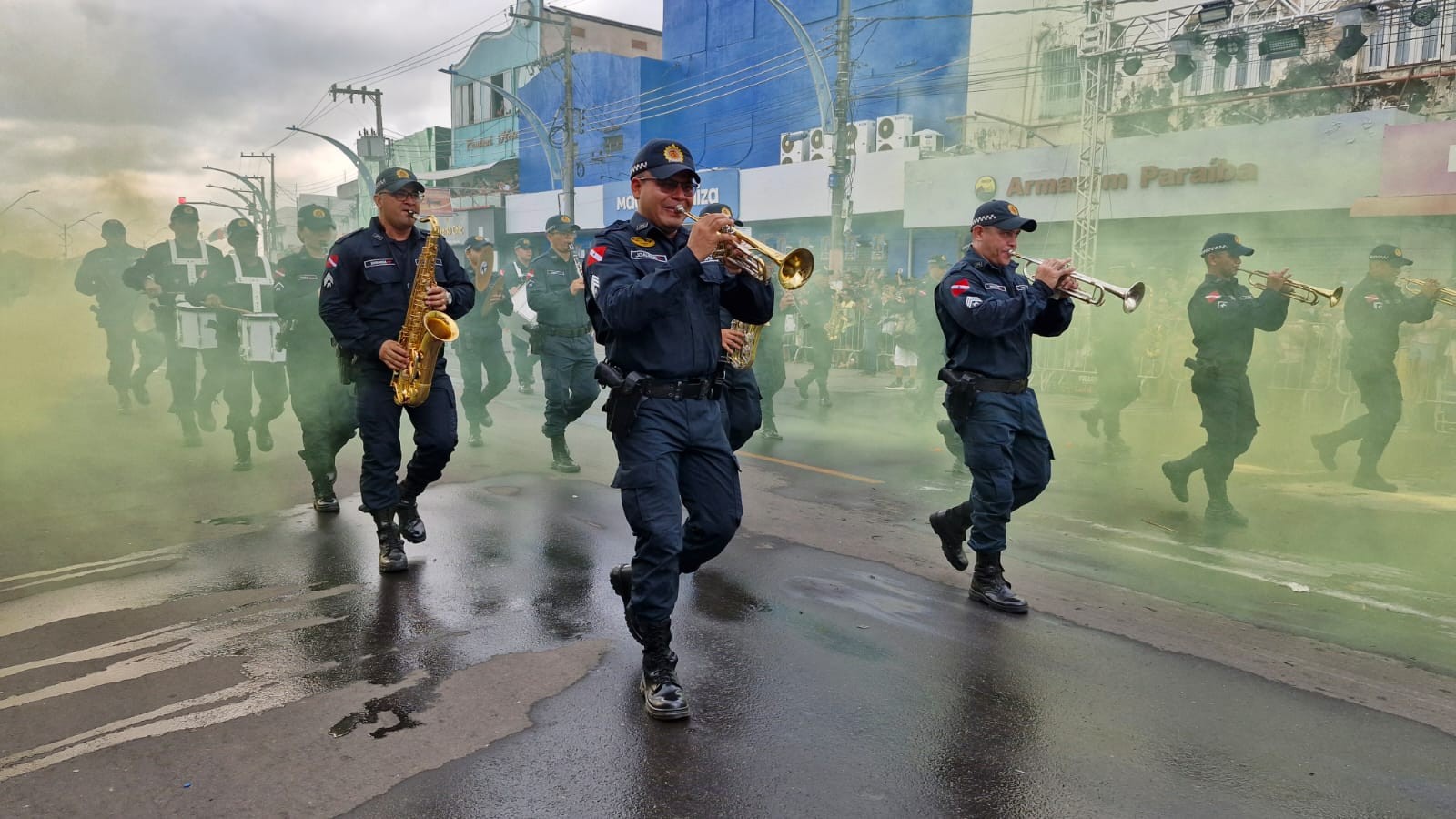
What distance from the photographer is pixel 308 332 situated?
7059mm

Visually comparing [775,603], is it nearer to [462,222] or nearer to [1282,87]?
[1282,87]

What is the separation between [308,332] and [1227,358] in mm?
6350

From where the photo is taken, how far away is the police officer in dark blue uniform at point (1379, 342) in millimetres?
7699

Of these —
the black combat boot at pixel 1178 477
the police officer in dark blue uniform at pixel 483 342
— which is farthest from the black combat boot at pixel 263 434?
the black combat boot at pixel 1178 477

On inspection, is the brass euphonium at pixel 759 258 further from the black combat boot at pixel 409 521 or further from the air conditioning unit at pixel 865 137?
the air conditioning unit at pixel 865 137

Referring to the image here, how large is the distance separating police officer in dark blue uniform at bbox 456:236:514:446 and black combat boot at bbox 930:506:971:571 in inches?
216

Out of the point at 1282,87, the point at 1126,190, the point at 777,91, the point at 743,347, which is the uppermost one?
the point at 777,91

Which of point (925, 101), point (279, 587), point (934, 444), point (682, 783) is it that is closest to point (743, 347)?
point (279, 587)

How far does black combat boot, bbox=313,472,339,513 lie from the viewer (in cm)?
648

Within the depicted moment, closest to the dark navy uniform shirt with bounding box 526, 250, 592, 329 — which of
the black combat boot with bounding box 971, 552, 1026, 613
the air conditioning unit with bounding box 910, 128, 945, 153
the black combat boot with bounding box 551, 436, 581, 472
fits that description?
the black combat boot with bounding box 551, 436, 581, 472

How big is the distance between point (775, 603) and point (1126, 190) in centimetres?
1455

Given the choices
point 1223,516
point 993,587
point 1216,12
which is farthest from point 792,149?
point 993,587

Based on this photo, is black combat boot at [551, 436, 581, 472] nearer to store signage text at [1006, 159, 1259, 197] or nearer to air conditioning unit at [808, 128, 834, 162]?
store signage text at [1006, 159, 1259, 197]

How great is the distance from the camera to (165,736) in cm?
316
